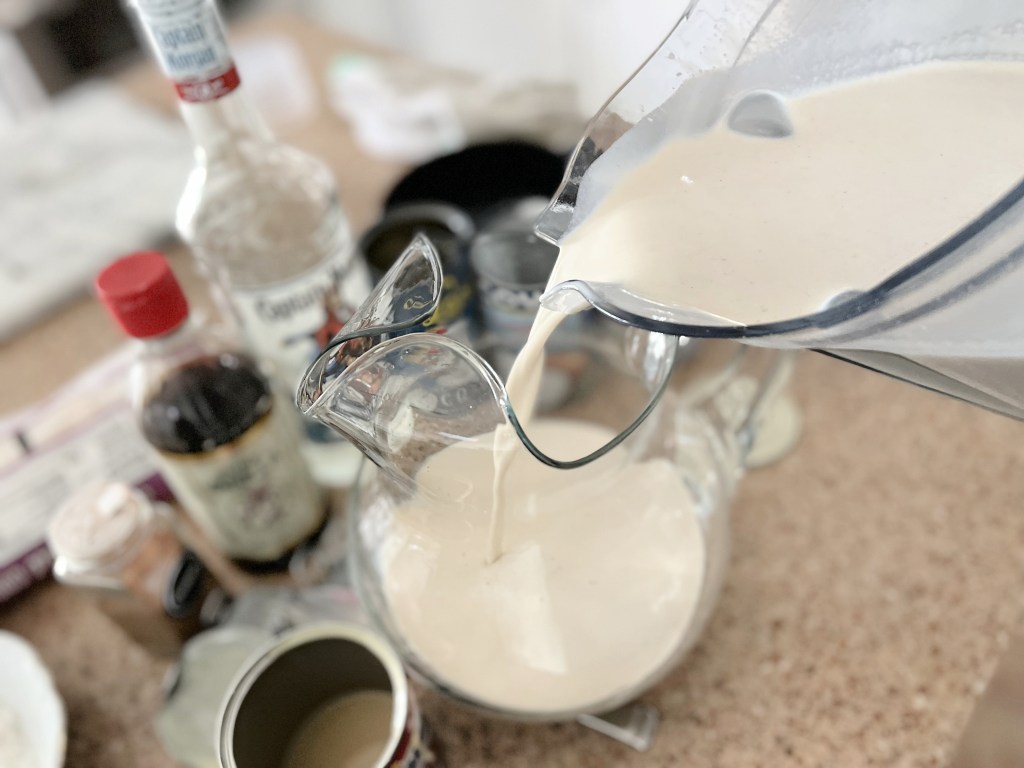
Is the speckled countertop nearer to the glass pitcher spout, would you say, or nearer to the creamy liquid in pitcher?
the creamy liquid in pitcher

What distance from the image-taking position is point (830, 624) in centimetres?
59

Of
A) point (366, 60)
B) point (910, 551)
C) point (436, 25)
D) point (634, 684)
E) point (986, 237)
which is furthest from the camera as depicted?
point (436, 25)

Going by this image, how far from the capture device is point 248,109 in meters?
0.60

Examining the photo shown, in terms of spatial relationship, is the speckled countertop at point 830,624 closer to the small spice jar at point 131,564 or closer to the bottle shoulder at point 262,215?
the small spice jar at point 131,564

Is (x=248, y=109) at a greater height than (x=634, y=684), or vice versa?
(x=248, y=109)

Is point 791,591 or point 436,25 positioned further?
point 436,25

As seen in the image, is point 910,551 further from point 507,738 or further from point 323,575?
point 323,575

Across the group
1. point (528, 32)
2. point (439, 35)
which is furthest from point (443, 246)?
point (439, 35)

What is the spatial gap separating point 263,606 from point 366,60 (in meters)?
0.84

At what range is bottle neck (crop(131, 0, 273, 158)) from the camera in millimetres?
492

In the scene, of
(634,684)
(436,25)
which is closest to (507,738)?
(634,684)

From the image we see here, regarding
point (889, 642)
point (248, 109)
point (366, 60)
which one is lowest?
point (889, 642)

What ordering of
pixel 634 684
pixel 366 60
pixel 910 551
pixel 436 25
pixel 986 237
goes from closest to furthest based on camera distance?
1. pixel 986 237
2. pixel 634 684
3. pixel 910 551
4. pixel 366 60
5. pixel 436 25

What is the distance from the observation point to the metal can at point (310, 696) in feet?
1.52
